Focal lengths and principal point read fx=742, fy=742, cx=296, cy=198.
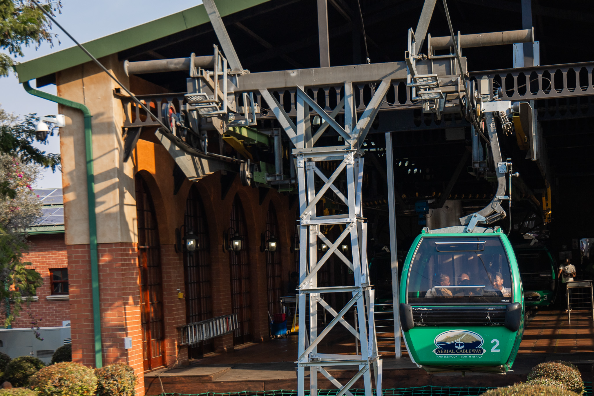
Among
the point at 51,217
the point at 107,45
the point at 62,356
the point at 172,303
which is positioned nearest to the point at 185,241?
the point at 172,303

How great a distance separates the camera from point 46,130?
11.5 meters

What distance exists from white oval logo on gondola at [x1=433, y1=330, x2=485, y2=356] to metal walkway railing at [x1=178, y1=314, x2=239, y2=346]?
618 centimetres

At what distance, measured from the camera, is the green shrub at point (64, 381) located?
1130 centimetres

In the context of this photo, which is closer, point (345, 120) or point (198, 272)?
point (345, 120)

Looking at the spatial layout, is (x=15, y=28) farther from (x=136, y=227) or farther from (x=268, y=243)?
(x=268, y=243)

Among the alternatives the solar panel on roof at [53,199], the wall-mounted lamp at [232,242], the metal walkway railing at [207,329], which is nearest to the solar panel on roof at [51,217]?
the solar panel on roof at [53,199]

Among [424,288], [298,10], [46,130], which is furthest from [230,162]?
[424,288]

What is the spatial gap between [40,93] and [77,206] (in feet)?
6.44

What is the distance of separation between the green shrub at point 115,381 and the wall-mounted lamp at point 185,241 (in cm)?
320

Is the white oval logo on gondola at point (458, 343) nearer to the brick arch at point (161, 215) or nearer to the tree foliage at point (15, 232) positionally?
the brick arch at point (161, 215)

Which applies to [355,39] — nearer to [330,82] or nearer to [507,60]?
[330,82]

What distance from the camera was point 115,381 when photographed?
11.6 metres

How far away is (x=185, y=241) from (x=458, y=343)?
22.2 feet

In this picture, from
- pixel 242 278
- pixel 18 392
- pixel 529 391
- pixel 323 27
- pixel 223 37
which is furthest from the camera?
pixel 242 278
